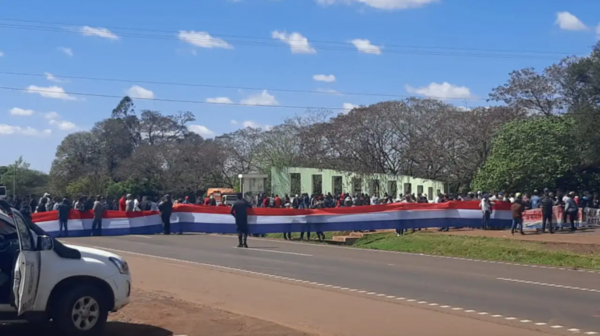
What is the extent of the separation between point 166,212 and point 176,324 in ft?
72.8

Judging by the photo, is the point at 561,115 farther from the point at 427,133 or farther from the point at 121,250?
the point at 121,250

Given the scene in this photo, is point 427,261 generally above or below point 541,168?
below

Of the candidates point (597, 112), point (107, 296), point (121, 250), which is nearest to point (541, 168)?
point (597, 112)

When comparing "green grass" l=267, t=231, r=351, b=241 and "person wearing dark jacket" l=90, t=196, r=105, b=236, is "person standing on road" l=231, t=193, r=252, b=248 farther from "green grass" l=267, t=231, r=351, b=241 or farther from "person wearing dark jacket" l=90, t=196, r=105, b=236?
"person wearing dark jacket" l=90, t=196, r=105, b=236

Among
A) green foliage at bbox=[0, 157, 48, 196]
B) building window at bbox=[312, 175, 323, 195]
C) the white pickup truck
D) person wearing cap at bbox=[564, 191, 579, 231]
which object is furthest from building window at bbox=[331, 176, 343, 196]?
the white pickup truck

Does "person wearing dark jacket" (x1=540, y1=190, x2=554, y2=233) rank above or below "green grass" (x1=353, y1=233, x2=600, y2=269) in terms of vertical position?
above

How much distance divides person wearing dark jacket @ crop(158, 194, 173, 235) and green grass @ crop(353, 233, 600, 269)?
8004mm

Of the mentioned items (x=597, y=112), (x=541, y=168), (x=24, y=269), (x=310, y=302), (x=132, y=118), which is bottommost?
(x=310, y=302)

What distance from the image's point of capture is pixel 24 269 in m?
8.94

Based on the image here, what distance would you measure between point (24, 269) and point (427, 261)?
50.4 feet

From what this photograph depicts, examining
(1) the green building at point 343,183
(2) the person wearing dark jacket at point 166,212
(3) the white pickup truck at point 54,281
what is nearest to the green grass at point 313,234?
(2) the person wearing dark jacket at point 166,212

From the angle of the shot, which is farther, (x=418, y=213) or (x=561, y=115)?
(x=561, y=115)

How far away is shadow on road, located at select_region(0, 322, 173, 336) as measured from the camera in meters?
10.1

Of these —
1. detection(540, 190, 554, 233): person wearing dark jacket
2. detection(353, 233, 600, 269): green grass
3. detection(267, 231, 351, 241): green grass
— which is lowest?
detection(353, 233, 600, 269): green grass
